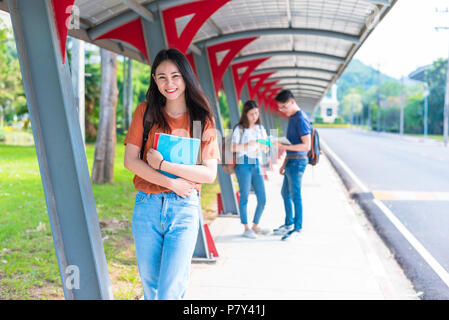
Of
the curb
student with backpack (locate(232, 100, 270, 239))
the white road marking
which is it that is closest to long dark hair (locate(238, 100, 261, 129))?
student with backpack (locate(232, 100, 270, 239))

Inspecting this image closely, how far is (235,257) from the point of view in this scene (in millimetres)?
5535

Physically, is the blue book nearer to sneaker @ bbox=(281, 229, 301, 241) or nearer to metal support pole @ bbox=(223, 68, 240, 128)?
sneaker @ bbox=(281, 229, 301, 241)

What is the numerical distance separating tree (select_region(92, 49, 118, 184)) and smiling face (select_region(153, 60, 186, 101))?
10020 millimetres

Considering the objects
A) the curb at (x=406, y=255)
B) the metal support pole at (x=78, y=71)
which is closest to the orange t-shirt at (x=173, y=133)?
the curb at (x=406, y=255)

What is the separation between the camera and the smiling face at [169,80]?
269 cm

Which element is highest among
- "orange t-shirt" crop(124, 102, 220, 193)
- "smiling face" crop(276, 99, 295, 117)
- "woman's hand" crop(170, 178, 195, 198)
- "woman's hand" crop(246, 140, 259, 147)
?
"smiling face" crop(276, 99, 295, 117)

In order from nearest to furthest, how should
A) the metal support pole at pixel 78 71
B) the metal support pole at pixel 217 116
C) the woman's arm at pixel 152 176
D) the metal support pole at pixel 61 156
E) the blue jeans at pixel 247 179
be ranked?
the woman's arm at pixel 152 176
the metal support pole at pixel 61 156
the blue jeans at pixel 247 179
the metal support pole at pixel 217 116
the metal support pole at pixel 78 71

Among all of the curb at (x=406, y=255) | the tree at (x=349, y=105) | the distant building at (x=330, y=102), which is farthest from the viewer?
the tree at (x=349, y=105)

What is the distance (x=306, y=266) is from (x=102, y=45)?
3463 mm

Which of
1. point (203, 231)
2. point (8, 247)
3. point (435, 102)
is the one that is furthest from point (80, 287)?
point (435, 102)

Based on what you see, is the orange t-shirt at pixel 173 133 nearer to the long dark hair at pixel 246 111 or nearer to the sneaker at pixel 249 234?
the long dark hair at pixel 246 111

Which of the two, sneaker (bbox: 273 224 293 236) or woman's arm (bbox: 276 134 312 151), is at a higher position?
woman's arm (bbox: 276 134 312 151)

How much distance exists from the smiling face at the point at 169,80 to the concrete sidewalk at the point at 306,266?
7.19 ft

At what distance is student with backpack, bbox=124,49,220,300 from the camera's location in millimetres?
2596
